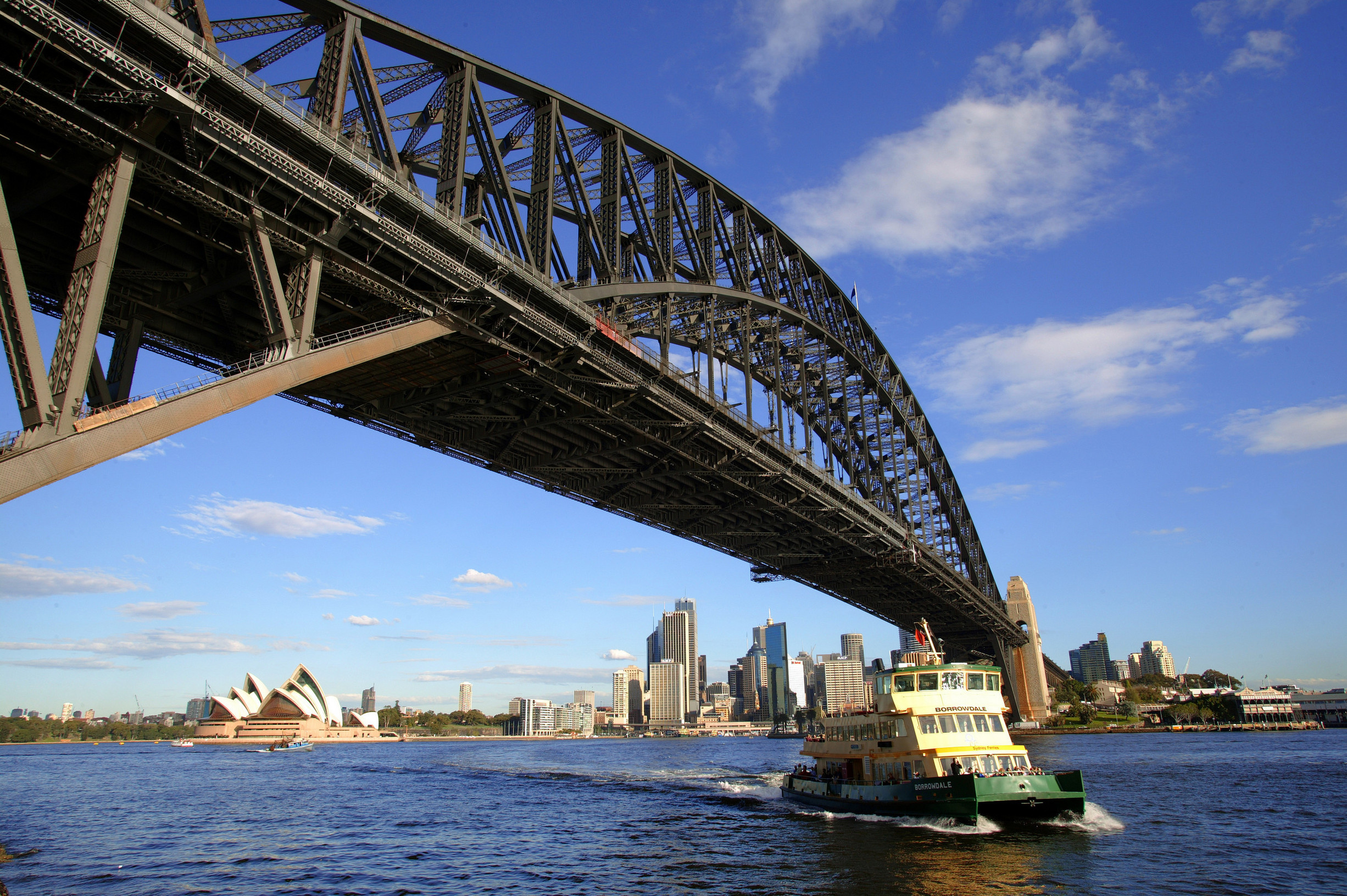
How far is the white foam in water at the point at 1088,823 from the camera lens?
89.6 ft

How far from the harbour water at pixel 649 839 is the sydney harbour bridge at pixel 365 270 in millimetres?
15049

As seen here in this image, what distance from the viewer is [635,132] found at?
36.2 metres

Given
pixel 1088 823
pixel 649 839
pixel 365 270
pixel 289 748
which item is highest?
pixel 365 270

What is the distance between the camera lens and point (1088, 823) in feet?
93.1

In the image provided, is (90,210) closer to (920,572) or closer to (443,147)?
(443,147)

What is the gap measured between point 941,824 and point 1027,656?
3653 inches

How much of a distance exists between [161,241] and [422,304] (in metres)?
6.51

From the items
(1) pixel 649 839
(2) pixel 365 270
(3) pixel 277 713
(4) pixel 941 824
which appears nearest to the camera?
(2) pixel 365 270

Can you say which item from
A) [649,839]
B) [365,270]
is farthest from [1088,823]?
[365,270]

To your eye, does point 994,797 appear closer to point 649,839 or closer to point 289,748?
point 649,839

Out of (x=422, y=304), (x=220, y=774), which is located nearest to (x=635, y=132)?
(x=422, y=304)

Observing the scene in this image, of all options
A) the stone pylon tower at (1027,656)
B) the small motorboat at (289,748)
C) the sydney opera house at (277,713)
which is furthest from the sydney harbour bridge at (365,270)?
the sydney opera house at (277,713)

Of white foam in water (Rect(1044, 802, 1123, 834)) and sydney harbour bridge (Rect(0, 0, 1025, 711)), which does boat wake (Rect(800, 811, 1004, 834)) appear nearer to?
white foam in water (Rect(1044, 802, 1123, 834))

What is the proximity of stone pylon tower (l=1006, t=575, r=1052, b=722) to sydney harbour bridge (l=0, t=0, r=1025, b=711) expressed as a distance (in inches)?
2769
